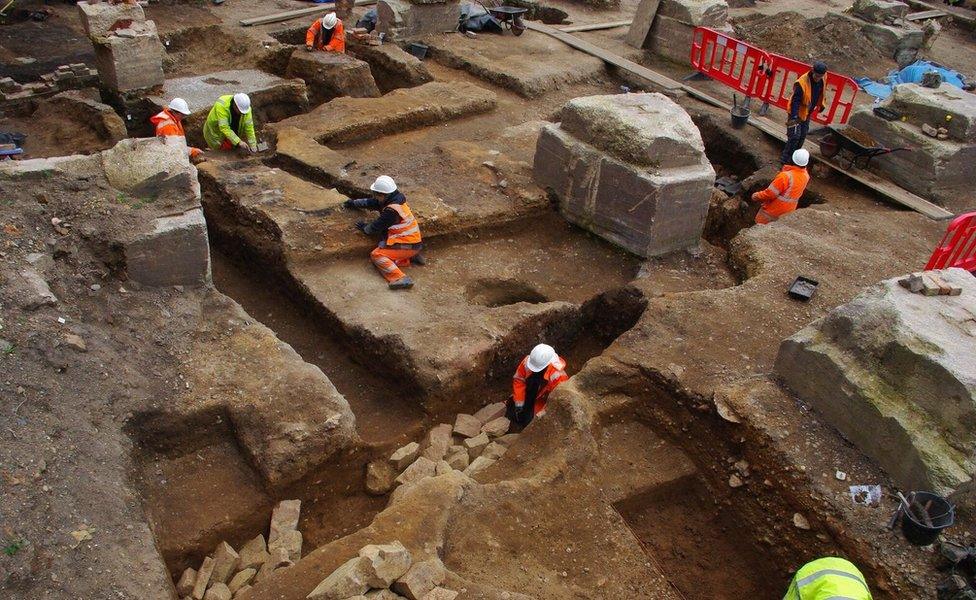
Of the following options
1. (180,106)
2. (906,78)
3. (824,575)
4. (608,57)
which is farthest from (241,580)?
(906,78)

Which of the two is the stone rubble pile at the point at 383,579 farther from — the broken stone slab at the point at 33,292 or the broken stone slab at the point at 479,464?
the broken stone slab at the point at 33,292

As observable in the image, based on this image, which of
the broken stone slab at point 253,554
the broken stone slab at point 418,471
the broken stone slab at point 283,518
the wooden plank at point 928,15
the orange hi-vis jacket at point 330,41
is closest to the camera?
the broken stone slab at point 253,554

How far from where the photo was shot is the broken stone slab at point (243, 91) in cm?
954

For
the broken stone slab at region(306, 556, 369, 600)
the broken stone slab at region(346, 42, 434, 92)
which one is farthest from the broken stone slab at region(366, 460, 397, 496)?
the broken stone slab at region(346, 42, 434, 92)

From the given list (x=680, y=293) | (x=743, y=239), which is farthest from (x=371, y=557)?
(x=743, y=239)

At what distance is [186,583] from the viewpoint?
14.9 feet

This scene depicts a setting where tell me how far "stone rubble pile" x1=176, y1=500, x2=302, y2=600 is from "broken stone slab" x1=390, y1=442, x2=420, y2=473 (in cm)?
76

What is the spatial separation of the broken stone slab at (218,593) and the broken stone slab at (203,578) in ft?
0.12

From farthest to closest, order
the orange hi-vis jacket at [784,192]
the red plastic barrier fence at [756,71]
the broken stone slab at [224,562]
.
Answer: the red plastic barrier fence at [756,71] < the orange hi-vis jacket at [784,192] < the broken stone slab at [224,562]

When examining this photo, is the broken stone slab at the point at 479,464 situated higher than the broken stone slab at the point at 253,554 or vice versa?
the broken stone slab at the point at 479,464

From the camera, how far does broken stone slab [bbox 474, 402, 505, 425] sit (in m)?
6.23

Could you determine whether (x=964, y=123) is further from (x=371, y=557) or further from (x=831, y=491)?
(x=371, y=557)

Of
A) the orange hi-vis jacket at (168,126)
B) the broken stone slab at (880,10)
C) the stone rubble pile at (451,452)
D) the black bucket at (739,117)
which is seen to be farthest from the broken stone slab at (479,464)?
the broken stone slab at (880,10)

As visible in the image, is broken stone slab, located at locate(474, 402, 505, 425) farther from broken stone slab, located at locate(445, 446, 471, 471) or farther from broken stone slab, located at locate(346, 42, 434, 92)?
broken stone slab, located at locate(346, 42, 434, 92)
